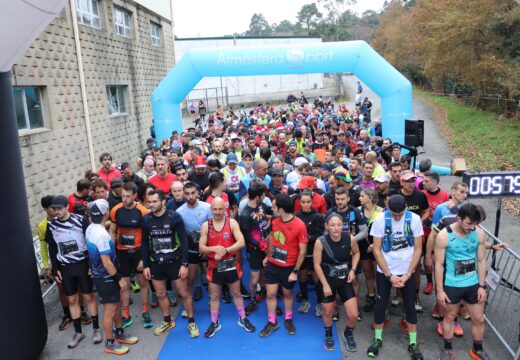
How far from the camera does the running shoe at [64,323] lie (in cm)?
549

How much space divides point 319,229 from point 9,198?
3.28m

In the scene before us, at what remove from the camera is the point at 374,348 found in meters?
4.62

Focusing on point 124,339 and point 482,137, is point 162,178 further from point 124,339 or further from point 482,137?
point 482,137

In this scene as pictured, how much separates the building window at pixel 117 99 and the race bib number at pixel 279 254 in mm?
10272

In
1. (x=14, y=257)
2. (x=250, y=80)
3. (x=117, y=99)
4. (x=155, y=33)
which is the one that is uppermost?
(x=155, y=33)

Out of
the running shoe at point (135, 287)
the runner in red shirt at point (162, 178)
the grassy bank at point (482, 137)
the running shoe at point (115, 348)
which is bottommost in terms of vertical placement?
the running shoe at point (115, 348)

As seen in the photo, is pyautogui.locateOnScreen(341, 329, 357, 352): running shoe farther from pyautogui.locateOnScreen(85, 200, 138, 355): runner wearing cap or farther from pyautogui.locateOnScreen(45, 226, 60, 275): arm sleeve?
pyautogui.locateOnScreen(45, 226, 60, 275): arm sleeve

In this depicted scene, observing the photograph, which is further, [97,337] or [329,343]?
[97,337]

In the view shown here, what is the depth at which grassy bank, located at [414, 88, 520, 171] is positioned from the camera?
13.7m

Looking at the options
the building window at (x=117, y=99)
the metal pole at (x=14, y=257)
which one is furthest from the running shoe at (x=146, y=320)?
the building window at (x=117, y=99)

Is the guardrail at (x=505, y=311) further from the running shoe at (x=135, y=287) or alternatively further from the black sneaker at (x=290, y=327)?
the running shoe at (x=135, y=287)

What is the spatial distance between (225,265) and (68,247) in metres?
1.76

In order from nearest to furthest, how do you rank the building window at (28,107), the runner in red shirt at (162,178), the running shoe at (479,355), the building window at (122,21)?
the running shoe at (479,355) < the runner in red shirt at (162,178) < the building window at (28,107) < the building window at (122,21)

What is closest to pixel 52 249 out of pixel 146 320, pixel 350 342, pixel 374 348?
pixel 146 320
